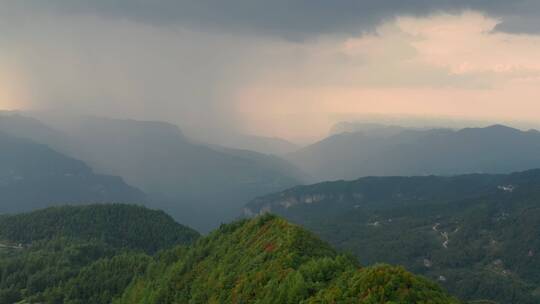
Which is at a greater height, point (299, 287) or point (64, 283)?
point (299, 287)

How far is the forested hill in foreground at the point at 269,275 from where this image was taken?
193 feet

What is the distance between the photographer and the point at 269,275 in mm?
84938

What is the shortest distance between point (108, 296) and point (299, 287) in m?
111

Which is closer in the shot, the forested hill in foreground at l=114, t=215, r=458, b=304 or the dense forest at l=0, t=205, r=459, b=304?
the forested hill in foreground at l=114, t=215, r=458, b=304

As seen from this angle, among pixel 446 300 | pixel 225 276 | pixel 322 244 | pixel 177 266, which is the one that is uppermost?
pixel 446 300

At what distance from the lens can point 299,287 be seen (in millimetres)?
69562

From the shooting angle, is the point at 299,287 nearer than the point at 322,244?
Yes

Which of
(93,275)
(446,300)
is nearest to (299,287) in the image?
(446,300)

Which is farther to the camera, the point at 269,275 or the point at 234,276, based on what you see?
the point at 234,276

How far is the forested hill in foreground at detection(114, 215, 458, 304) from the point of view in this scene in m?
58.8

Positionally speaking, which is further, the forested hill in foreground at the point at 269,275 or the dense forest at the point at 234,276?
the dense forest at the point at 234,276

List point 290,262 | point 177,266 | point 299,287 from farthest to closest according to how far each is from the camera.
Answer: point 177,266 → point 290,262 → point 299,287

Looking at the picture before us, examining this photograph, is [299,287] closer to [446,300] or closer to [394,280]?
[394,280]

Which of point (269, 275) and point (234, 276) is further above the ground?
point (269, 275)
